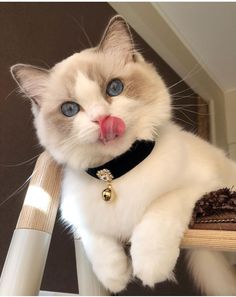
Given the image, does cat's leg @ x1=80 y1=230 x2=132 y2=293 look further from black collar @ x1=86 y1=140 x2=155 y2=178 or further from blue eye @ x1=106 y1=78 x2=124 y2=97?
blue eye @ x1=106 y1=78 x2=124 y2=97

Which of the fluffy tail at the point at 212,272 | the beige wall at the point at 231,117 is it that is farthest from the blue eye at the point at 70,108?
the beige wall at the point at 231,117

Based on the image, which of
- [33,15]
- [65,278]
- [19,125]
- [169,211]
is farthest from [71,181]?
[33,15]

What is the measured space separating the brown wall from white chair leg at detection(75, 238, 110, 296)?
1.43 ft

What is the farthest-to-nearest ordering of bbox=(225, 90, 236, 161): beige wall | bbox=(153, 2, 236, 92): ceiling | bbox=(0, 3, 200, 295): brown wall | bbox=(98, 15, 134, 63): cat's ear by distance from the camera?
bbox=(225, 90, 236, 161): beige wall → bbox=(153, 2, 236, 92): ceiling → bbox=(0, 3, 200, 295): brown wall → bbox=(98, 15, 134, 63): cat's ear

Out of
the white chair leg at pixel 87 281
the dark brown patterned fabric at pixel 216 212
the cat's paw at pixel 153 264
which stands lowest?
the white chair leg at pixel 87 281

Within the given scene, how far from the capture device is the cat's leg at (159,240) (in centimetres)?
58

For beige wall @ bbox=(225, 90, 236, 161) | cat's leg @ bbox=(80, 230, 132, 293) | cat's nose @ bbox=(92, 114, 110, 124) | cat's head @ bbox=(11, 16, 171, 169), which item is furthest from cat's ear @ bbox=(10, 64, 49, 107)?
beige wall @ bbox=(225, 90, 236, 161)

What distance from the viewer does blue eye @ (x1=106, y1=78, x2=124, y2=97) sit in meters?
0.74

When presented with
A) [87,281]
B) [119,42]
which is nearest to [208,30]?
[119,42]

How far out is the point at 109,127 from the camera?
0.67 metres

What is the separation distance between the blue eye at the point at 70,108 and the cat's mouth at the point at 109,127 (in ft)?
0.30

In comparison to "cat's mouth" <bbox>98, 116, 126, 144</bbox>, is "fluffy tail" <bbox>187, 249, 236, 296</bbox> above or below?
below

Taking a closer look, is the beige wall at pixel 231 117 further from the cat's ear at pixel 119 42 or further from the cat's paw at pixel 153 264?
the cat's paw at pixel 153 264

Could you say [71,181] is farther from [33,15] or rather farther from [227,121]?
[227,121]
